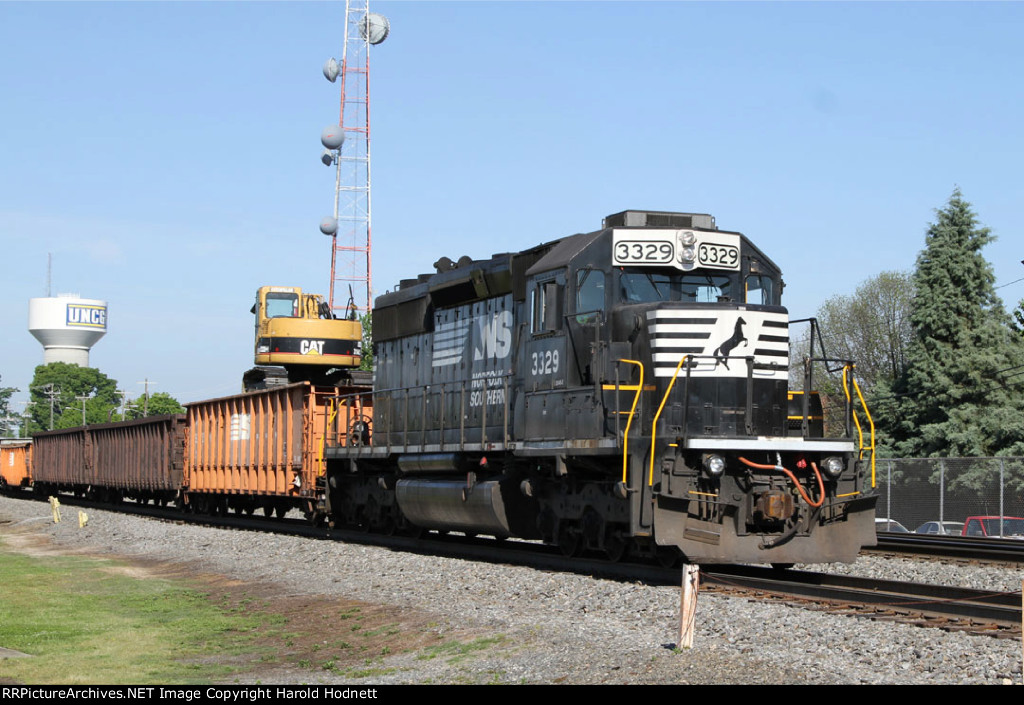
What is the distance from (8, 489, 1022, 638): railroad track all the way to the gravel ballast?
438 mm

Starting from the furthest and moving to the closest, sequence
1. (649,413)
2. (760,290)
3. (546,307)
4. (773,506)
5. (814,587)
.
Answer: (546,307), (760,290), (649,413), (773,506), (814,587)

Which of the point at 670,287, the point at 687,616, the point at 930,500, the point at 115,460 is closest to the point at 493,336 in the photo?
the point at 670,287

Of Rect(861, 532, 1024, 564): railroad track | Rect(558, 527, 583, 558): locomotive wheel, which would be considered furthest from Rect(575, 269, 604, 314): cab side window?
Rect(861, 532, 1024, 564): railroad track

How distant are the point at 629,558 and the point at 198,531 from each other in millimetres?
12580

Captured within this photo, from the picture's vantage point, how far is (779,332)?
1436 cm

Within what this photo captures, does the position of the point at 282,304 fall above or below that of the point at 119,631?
above

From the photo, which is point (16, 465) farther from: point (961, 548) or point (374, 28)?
point (961, 548)

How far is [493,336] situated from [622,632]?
7.91 m

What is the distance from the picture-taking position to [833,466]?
13883 mm

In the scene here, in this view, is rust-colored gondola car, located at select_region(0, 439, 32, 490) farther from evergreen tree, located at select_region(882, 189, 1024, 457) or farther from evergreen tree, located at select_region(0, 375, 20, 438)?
evergreen tree, located at select_region(0, 375, 20, 438)

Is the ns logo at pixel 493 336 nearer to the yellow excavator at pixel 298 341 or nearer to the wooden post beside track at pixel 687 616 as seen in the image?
the wooden post beside track at pixel 687 616

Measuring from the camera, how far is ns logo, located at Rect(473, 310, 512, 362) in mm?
17359
